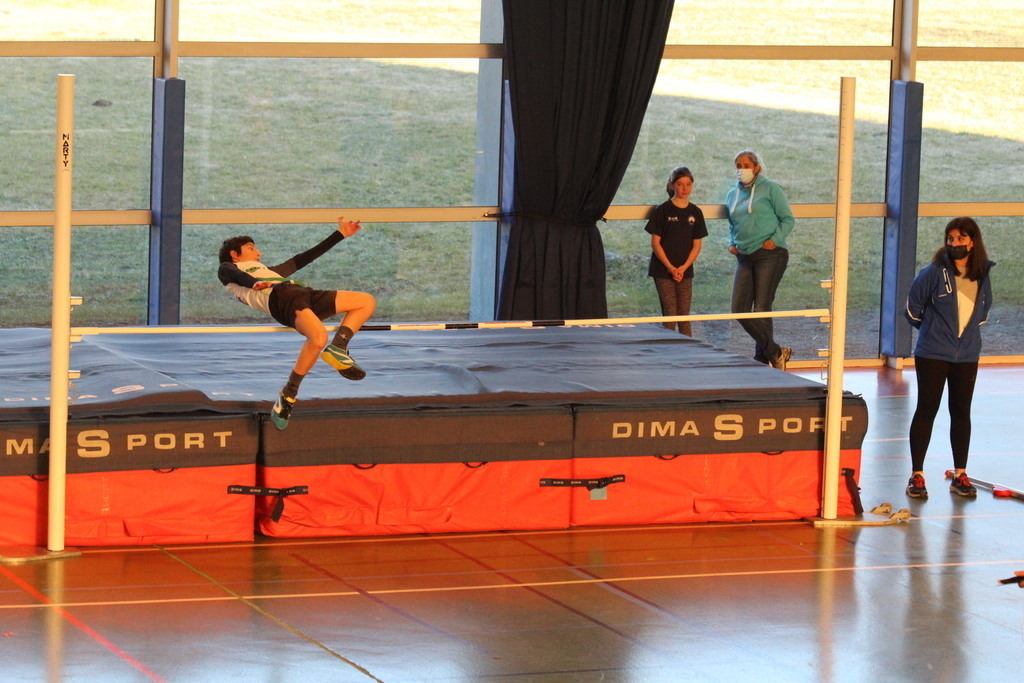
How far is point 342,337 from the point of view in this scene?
5496 millimetres

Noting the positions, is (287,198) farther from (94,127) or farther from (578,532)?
(578,532)

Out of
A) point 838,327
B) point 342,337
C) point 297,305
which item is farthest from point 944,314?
point 297,305

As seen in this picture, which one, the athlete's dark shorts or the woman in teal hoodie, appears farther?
the woman in teal hoodie

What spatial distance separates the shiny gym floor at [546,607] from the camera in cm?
435

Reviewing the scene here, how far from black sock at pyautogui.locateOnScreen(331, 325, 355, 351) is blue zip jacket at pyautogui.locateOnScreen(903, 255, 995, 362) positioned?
8.39ft

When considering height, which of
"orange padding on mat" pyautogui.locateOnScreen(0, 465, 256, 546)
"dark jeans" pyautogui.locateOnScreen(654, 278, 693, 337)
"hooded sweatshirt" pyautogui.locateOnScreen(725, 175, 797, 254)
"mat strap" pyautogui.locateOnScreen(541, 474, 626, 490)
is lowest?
"orange padding on mat" pyautogui.locateOnScreen(0, 465, 256, 546)

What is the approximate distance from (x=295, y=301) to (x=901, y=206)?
5870 mm

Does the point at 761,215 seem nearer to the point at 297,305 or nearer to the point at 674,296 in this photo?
the point at 674,296

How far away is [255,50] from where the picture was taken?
9336 mm

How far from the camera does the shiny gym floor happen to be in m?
4.35

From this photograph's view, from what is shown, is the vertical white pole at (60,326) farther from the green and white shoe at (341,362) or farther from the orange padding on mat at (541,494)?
the green and white shoe at (341,362)

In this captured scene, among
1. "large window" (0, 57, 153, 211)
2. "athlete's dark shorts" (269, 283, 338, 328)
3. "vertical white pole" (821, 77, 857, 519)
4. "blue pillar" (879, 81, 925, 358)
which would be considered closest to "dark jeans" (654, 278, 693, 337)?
"blue pillar" (879, 81, 925, 358)

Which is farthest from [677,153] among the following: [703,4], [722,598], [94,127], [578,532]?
[722,598]

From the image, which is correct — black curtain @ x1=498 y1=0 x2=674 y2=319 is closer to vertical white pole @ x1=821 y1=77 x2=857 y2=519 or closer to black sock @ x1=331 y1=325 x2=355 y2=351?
vertical white pole @ x1=821 y1=77 x2=857 y2=519
